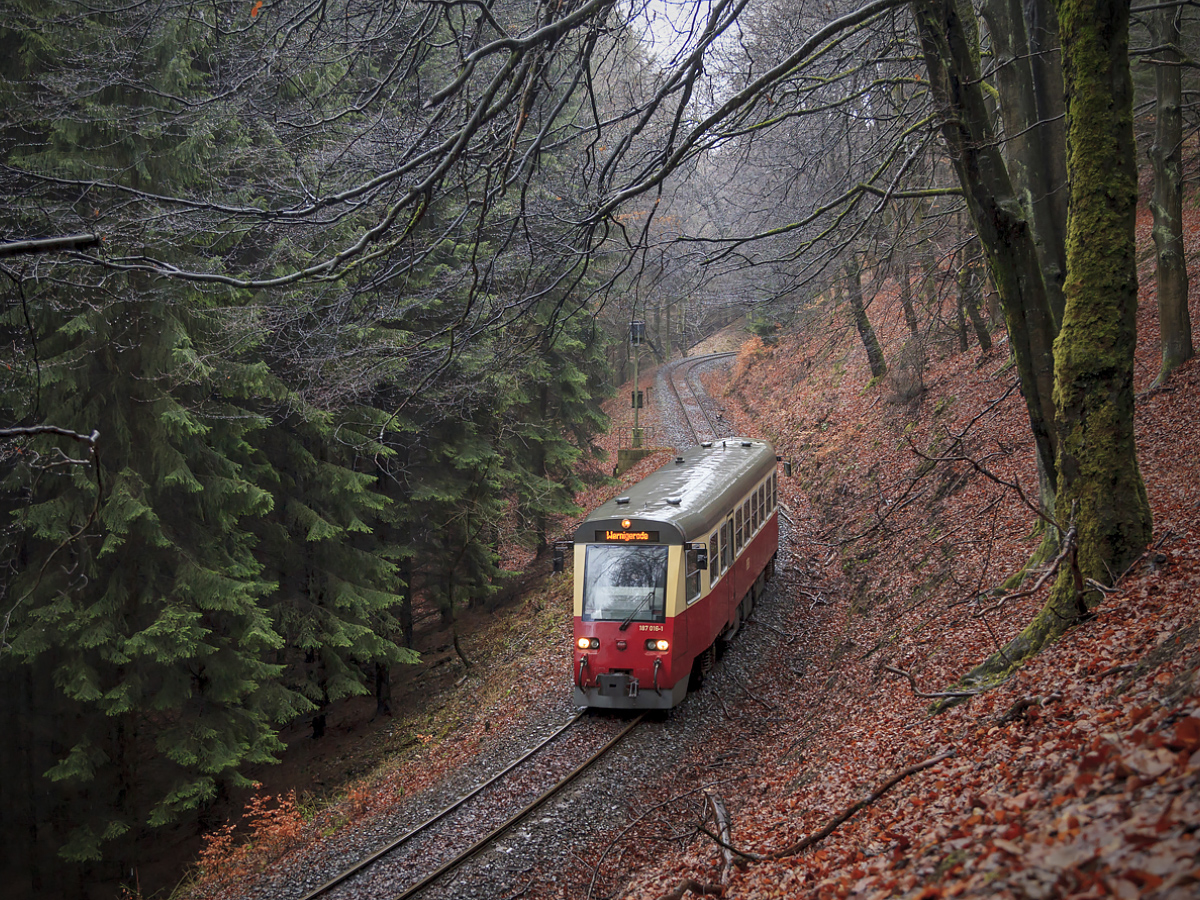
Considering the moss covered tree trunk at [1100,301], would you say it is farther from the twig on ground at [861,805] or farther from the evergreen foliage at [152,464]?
the evergreen foliage at [152,464]

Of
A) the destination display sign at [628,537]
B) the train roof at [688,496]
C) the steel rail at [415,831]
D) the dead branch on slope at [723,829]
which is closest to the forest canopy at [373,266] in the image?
the train roof at [688,496]

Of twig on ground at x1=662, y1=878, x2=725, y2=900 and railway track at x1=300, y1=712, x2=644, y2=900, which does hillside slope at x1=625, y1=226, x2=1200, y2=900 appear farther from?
railway track at x1=300, y1=712, x2=644, y2=900

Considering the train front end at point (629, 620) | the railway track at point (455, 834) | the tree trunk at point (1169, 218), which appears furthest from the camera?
the tree trunk at point (1169, 218)

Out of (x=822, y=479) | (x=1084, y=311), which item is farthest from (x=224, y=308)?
(x=822, y=479)

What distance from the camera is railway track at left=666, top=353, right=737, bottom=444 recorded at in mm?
29886

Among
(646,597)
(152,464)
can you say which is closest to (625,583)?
(646,597)

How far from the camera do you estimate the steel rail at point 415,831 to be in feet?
24.1

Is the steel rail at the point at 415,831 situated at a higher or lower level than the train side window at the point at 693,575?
lower

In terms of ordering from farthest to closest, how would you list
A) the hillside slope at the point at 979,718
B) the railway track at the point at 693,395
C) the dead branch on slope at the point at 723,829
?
the railway track at the point at 693,395 < the dead branch on slope at the point at 723,829 < the hillside slope at the point at 979,718

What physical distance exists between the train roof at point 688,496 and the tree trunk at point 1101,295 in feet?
16.3

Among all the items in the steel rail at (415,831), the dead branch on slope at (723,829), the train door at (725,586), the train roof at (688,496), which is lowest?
the steel rail at (415,831)

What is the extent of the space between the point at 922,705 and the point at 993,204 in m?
4.72

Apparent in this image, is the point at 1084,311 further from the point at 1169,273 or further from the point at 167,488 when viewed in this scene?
the point at 167,488

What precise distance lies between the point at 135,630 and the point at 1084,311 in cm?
1190
